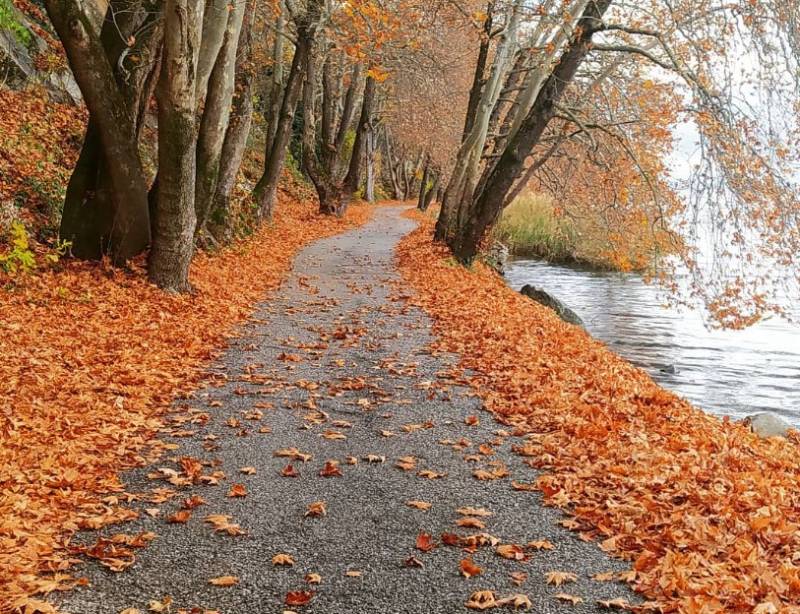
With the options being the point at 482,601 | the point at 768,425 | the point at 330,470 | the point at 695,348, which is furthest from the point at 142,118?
the point at 695,348

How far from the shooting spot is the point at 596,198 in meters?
18.7

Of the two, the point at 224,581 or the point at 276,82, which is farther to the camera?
the point at 276,82

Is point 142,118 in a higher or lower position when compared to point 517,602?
higher

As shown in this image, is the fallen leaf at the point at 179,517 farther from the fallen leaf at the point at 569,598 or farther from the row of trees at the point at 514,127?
the row of trees at the point at 514,127

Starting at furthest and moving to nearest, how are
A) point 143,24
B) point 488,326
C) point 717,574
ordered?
point 143,24, point 488,326, point 717,574

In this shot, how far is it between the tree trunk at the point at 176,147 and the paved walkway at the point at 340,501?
97.5 inches

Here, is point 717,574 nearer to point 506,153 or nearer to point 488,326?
point 488,326

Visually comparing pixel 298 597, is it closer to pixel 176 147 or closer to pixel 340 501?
pixel 340 501

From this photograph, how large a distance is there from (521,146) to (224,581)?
40.3 feet

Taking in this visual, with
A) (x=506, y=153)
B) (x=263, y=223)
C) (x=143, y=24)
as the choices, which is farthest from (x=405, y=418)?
(x=263, y=223)

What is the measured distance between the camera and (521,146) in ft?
48.6

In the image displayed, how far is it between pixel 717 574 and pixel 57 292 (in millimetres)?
8191

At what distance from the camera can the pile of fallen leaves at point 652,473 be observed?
414 cm

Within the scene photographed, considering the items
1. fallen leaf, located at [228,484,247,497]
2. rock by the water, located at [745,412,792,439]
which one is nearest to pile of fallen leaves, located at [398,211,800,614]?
rock by the water, located at [745,412,792,439]
